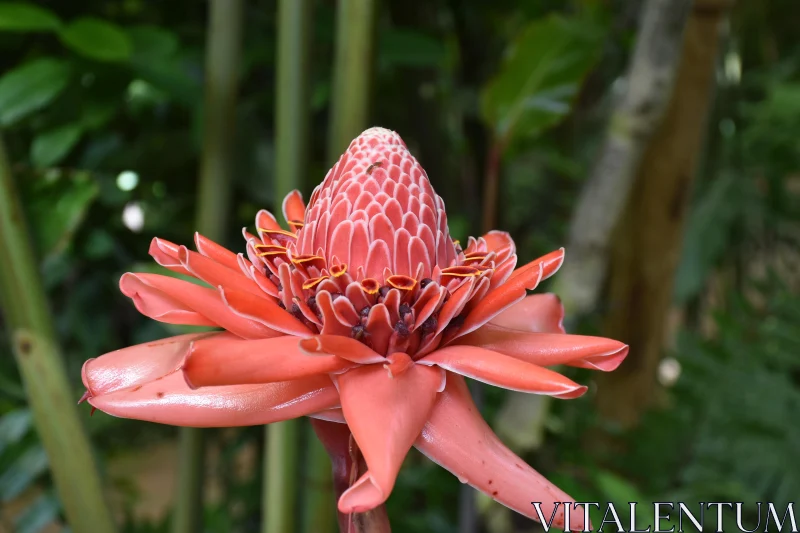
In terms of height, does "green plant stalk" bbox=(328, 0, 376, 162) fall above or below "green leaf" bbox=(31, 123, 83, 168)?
above

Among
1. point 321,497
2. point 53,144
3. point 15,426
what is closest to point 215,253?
point 321,497

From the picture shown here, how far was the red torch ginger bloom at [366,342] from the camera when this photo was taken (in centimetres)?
18

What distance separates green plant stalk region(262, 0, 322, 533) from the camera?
0.41 meters

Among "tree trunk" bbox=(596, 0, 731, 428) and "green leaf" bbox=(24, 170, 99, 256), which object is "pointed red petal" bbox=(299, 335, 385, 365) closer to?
"green leaf" bbox=(24, 170, 99, 256)

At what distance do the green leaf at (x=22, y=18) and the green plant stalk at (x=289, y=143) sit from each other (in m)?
0.19

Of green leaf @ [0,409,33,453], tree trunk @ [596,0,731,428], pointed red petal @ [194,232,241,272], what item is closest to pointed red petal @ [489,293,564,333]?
pointed red petal @ [194,232,241,272]

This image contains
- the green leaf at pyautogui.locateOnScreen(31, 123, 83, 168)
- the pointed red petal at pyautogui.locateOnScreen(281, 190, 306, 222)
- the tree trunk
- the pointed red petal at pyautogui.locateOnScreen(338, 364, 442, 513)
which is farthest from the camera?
the tree trunk

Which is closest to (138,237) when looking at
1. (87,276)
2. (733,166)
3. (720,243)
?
(87,276)

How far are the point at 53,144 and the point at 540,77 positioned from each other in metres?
0.45

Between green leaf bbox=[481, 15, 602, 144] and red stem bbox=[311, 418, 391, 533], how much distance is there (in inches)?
17.8

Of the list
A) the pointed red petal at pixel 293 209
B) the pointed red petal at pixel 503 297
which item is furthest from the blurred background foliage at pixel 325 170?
the pointed red petal at pixel 503 297

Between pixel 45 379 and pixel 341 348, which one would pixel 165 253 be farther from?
pixel 45 379

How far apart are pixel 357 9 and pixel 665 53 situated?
0.27m

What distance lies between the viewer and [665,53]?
0.51 metres
